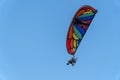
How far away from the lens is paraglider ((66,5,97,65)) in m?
28.5

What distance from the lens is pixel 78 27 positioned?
29.6m

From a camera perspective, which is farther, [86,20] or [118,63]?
[118,63]

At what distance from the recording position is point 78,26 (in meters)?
29.5

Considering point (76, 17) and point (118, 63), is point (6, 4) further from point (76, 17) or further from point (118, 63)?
point (118, 63)

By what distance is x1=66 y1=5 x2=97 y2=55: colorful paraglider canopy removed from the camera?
2849cm

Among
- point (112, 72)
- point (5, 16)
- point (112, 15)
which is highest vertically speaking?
point (5, 16)

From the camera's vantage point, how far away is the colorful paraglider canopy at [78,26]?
2849cm

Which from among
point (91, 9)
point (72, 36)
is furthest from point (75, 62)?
point (91, 9)

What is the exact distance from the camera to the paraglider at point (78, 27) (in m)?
28.5

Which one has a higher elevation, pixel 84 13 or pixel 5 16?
pixel 5 16

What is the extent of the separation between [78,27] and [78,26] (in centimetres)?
10

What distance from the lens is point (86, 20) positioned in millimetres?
29859

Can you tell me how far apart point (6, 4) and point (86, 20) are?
5595mm

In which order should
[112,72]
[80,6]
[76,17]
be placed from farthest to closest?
1. [112,72]
2. [80,6]
3. [76,17]
